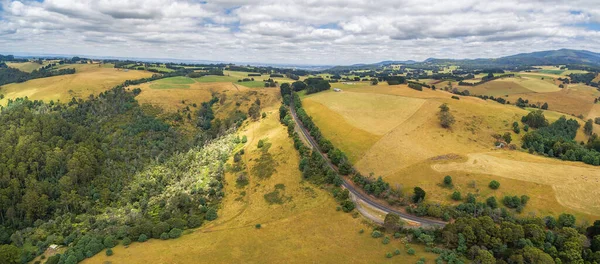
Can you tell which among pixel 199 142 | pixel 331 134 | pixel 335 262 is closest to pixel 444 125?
pixel 331 134

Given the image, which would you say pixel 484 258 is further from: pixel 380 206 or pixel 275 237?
pixel 275 237

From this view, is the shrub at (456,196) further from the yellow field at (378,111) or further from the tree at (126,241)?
the tree at (126,241)

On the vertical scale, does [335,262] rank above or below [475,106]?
below

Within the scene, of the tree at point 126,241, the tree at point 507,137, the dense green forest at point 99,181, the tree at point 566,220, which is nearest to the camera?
the tree at point 566,220

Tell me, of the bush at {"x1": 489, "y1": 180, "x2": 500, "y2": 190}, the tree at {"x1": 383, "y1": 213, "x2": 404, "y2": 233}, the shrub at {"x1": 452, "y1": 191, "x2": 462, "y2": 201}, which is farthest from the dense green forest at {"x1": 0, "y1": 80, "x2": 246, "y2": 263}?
the bush at {"x1": 489, "y1": 180, "x2": 500, "y2": 190}

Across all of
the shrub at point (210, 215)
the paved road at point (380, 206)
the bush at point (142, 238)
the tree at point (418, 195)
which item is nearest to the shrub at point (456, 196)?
the tree at point (418, 195)

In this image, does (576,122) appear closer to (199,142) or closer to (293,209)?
(293,209)
